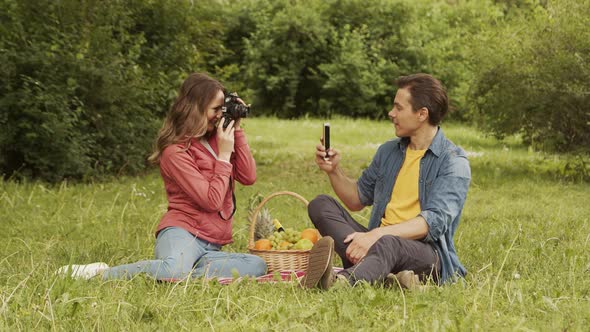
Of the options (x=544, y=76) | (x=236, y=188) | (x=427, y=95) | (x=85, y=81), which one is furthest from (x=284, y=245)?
(x=544, y=76)

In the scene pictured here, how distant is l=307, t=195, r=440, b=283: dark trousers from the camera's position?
15.9 feet

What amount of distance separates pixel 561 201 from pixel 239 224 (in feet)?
11.0

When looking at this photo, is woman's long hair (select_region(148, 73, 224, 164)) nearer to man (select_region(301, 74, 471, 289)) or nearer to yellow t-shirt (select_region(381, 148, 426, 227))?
man (select_region(301, 74, 471, 289))

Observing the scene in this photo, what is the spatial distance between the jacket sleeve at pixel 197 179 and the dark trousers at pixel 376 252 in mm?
613

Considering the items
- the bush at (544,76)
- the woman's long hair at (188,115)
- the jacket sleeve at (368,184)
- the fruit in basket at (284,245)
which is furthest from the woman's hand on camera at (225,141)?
the bush at (544,76)

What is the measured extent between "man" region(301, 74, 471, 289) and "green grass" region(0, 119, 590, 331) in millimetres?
224

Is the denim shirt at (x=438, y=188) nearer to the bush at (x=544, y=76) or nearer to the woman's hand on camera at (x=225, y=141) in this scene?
the woman's hand on camera at (x=225, y=141)

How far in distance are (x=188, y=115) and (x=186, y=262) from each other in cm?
93

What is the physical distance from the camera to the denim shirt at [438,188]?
5.13 meters

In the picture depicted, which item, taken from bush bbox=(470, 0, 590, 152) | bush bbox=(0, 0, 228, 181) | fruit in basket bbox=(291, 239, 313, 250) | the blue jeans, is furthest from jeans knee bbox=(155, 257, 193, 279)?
bush bbox=(470, 0, 590, 152)

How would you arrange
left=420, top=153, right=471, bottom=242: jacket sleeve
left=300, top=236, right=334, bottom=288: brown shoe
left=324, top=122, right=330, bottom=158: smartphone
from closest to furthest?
left=300, top=236, right=334, bottom=288: brown shoe
left=420, top=153, right=471, bottom=242: jacket sleeve
left=324, top=122, right=330, bottom=158: smartphone

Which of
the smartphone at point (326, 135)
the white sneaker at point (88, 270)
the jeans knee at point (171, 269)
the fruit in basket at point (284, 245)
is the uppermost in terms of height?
the smartphone at point (326, 135)

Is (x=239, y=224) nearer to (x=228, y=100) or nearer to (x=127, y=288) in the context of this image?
(x=228, y=100)

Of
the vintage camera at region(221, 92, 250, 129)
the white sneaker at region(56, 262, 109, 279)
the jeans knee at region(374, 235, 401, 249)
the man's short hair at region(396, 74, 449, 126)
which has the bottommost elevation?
the white sneaker at region(56, 262, 109, 279)
